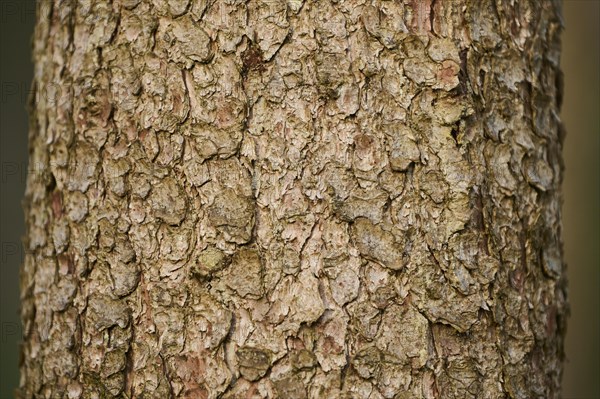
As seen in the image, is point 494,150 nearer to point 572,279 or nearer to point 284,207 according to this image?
point 284,207

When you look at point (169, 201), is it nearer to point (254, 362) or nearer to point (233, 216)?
point (233, 216)

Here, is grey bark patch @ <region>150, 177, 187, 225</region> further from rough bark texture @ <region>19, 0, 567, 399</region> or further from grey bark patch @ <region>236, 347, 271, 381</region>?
grey bark patch @ <region>236, 347, 271, 381</region>

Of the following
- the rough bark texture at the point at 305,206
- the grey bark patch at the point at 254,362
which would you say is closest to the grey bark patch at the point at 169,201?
the rough bark texture at the point at 305,206

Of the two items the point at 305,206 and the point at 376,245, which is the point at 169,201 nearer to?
the point at 305,206

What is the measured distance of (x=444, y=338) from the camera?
129cm

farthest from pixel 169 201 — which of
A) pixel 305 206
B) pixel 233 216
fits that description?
pixel 305 206

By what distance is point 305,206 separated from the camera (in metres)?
1.28

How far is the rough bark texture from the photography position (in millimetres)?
1271

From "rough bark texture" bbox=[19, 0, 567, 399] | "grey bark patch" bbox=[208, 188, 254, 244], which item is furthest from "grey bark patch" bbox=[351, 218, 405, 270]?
"grey bark patch" bbox=[208, 188, 254, 244]

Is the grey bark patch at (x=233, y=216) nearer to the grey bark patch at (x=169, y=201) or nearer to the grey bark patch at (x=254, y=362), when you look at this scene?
the grey bark patch at (x=169, y=201)

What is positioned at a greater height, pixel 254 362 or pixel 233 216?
pixel 233 216

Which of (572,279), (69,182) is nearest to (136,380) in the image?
(69,182)

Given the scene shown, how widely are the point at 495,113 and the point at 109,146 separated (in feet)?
2.61

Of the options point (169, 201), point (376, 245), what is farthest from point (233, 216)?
point (376, 245)
